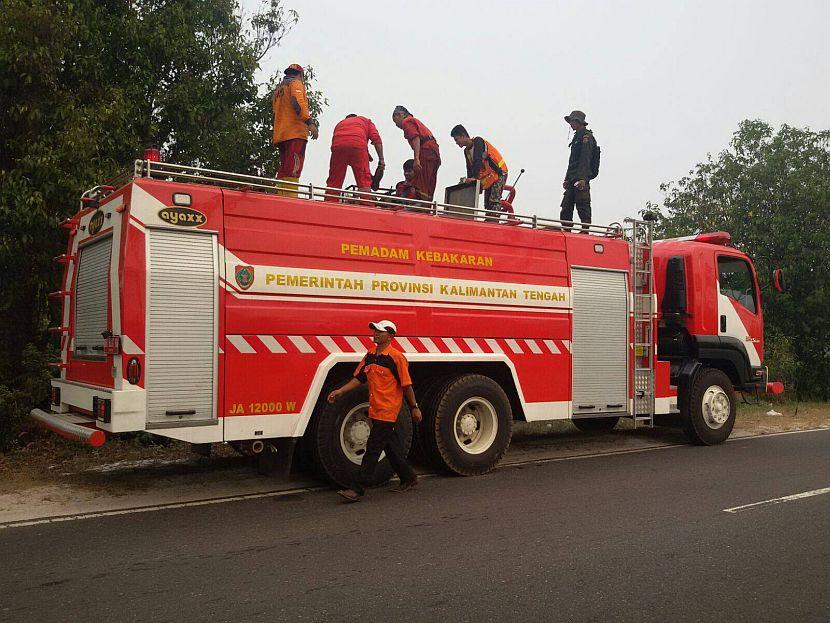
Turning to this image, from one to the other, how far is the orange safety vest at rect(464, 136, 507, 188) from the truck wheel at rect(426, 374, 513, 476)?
3.30m

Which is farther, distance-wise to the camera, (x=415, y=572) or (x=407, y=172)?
(x=407, y=172)

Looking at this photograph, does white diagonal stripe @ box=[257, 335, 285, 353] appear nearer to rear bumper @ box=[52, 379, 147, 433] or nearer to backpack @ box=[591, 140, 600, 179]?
rear bumper @ box=[52, 379, 147, 433]

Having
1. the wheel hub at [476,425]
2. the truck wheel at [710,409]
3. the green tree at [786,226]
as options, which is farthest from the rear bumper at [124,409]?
the green tree at [786,226]

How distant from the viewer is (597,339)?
883 cm

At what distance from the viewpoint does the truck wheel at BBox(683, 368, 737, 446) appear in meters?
9.81

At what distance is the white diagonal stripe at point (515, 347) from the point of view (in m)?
8.05

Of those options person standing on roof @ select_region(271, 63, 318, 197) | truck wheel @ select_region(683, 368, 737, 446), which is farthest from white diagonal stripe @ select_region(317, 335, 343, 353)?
truck wheel @ select_region(683, 368, 737, 446)

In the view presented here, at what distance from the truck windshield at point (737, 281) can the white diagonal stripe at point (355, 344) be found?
584cm

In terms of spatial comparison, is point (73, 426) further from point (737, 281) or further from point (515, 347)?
point (737, 281)

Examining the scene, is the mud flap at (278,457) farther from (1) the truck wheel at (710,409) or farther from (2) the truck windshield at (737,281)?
(2) the truck windshield at (737,281)

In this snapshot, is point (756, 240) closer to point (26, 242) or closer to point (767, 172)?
point (767, 172)

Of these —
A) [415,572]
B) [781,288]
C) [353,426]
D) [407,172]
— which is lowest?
[415,572]

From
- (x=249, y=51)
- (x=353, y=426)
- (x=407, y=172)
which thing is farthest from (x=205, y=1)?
(x=353, y=426)

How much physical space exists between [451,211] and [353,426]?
264 centimetres
